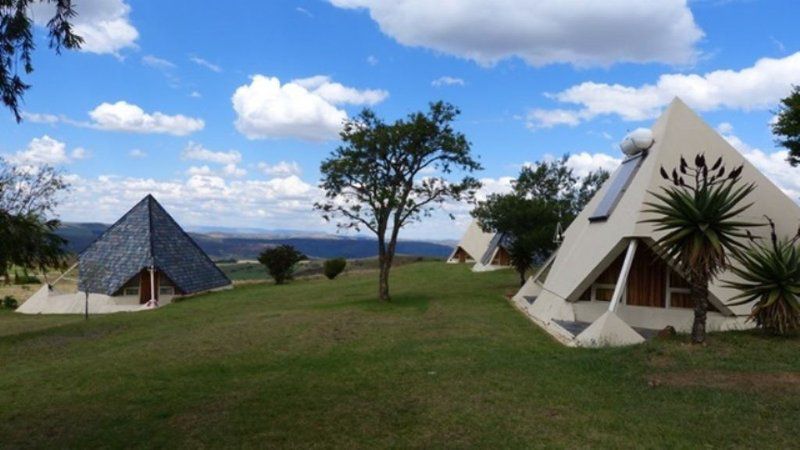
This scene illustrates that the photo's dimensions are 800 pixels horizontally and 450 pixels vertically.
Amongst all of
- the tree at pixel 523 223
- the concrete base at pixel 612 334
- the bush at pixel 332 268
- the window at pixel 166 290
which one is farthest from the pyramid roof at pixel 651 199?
the bush at pixel 332 268

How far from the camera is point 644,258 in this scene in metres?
17.0

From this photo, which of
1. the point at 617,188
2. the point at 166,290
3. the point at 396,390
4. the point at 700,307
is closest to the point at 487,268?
the point at 166,290

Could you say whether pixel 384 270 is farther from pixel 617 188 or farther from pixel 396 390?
pixel 396 390

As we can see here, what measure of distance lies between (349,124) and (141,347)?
13.7m

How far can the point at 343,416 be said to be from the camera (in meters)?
8.96

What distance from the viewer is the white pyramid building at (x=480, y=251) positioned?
47531 millimetres

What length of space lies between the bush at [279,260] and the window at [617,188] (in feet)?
97.8

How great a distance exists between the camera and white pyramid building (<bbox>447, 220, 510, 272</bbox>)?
47.5 meters

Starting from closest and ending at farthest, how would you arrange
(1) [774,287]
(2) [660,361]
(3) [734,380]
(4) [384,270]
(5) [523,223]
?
(3) [734,380] → (2) [660,361] → (1) [774,287] → (4) [384,270] → (5) [523,223]

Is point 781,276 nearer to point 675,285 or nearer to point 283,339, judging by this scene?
point 675,285

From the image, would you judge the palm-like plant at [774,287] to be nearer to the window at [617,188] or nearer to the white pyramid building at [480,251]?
the window at [617,188]

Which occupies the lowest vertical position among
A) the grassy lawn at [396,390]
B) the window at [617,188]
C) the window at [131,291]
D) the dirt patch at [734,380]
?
the window at [131,291]

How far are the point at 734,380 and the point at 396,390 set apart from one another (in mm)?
6217

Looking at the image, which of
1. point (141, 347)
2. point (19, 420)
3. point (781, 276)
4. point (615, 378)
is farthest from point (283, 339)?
point (781, 276)
